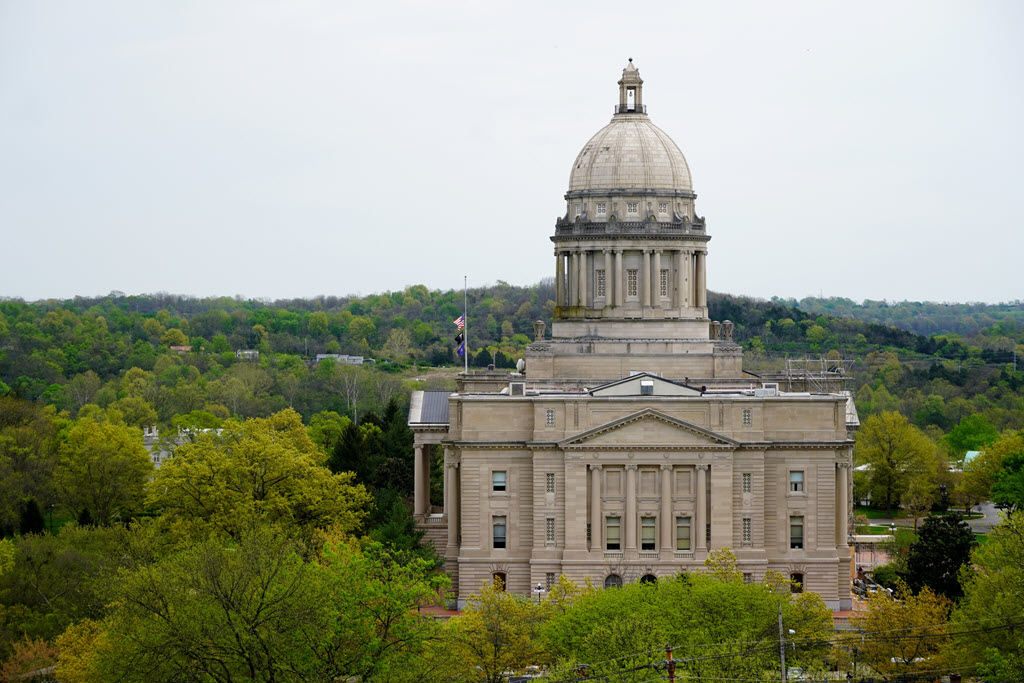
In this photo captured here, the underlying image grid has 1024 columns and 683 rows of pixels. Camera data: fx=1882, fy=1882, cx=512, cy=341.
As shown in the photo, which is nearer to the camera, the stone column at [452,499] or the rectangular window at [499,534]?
the rectangular window at [499,534]

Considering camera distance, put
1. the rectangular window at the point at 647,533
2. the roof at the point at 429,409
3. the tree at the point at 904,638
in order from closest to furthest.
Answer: the tree at the point at 904,638
the rectangular window at the point at 647,533
the roof at the point at 429,409

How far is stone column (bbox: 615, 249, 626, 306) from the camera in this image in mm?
104812

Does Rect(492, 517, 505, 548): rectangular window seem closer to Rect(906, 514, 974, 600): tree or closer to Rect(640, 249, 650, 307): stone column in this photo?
Rect(640, 249, 650, 307): stone column

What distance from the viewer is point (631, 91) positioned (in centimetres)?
10806

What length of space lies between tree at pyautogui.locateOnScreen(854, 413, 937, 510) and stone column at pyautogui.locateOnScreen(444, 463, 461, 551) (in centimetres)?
4913

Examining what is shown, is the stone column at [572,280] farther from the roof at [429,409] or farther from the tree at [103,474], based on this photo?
the tree at [103,474]

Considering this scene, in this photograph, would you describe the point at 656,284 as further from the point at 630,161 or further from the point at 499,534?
the point at 499,534

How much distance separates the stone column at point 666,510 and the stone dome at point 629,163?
2045cm

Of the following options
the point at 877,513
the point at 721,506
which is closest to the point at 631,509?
the point at 721,506

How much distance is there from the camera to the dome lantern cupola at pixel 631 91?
354ft

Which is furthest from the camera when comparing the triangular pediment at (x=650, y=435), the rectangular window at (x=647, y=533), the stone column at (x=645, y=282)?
the stone column at (x=645, y=282)

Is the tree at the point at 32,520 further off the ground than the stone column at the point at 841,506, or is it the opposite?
the stone column at the point at 841,506

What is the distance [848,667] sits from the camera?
72875 mm

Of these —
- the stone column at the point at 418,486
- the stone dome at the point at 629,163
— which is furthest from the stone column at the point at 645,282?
the stone column at the point at 418,486
